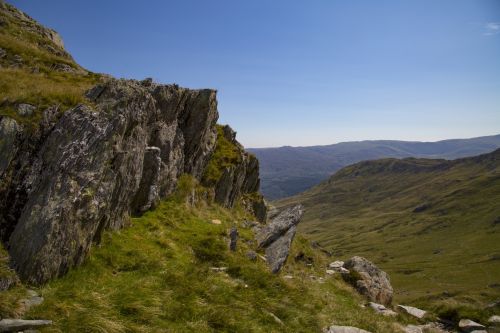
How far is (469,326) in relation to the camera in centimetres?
2600

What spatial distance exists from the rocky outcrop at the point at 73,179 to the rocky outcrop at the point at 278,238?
28.0ft

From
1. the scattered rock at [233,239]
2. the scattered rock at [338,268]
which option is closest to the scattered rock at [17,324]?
the scattered rock at [233,239]

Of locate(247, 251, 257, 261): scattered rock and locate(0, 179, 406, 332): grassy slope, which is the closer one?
locate(0, 179, 406, 332): grassy slope

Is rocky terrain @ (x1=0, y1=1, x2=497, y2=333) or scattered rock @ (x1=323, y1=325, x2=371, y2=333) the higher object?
rocky terrain @ (x1=0, y1=1, x2=497, y2=333)

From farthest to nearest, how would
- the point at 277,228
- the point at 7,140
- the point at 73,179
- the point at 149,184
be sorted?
the point at 277,228 < the point at 149,184 < the point at 73,179 < the point at 7,140

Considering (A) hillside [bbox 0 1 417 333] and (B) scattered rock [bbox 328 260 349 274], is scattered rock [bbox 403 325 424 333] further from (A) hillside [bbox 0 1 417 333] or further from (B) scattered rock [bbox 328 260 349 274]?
(B) scattered rock [bbox 328 260 349 274]

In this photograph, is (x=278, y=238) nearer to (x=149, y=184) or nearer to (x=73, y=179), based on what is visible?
(x=149, y=184)

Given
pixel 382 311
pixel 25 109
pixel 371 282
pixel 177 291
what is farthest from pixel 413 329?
pixel 25 109

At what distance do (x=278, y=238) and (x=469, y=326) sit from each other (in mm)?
14643

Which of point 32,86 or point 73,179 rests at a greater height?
point 32,86

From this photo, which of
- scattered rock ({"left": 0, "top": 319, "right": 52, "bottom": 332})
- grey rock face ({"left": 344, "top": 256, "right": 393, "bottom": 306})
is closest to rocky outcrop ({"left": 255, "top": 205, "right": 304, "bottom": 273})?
grey rock face ({"left": 344, "top": 256, "right": 393, "bottom": 306})

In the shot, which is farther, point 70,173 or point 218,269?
point 218,269

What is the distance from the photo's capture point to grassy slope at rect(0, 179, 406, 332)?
38.0 feet

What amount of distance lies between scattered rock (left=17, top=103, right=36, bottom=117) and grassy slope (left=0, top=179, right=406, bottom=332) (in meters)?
6.07
